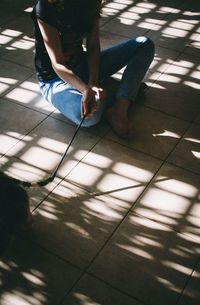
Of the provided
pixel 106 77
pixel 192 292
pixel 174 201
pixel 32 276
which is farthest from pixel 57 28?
pixel 192 292

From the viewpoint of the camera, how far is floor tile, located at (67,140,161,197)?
1716 millimetres

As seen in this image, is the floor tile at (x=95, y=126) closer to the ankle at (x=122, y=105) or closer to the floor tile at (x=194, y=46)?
the ankle at (x=122, y=105)

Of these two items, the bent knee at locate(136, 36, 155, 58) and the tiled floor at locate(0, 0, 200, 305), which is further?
the bent knee at locate(136, 36, 155, 58)

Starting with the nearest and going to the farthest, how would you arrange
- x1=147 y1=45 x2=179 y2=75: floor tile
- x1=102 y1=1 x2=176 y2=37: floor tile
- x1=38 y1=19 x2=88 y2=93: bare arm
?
x1=38 y1=19 x2=88 y2=93: bare arm
x1=147 y1=45 x2=179 y2=75: floor tile
x1=102 y1=1 x2=176 y2=37: floor tile

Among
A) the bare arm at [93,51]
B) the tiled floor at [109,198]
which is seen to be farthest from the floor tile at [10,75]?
the bare arm at [93,51]

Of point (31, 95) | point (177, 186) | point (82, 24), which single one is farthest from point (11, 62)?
point (177, 186)

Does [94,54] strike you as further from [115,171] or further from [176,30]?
[176,30]

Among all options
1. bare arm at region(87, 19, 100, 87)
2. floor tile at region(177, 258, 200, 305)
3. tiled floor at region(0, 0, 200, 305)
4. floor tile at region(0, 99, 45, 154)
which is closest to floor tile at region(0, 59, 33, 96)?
tiled floor at region(0, 0, 200, 305)

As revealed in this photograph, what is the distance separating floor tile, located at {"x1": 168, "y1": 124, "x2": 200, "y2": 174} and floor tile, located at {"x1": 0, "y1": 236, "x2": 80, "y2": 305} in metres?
0.82

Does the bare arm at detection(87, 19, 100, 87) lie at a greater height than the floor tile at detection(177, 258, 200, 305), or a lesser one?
greater

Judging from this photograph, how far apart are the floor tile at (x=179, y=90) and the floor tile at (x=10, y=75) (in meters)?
A: 0.89

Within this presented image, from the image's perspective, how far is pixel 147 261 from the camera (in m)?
1.45

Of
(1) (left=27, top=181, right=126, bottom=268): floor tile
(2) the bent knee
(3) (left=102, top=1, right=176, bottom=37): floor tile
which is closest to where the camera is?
(1) (left=27, top=181, right=126, bottom=268): floor tile

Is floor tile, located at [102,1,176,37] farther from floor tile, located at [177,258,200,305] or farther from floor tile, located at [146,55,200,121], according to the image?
floor tile, located at [177,258,200,305]
